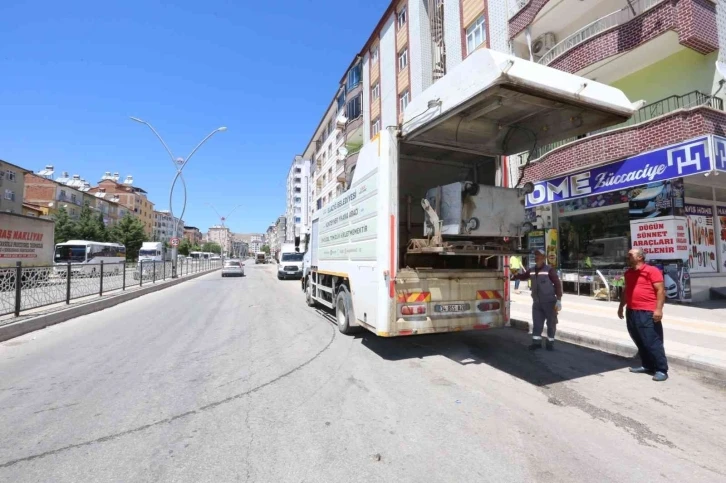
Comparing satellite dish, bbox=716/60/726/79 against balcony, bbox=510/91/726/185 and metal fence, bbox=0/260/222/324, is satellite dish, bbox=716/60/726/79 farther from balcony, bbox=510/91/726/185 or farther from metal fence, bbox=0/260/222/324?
metal fence, bbox=0/260/222/324

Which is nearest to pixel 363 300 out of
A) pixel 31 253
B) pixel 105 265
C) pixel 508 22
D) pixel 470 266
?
pixel 470 266

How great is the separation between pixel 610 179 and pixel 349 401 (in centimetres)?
1134

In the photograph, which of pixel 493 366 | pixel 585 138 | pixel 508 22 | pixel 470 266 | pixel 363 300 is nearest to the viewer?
pixel 493 366

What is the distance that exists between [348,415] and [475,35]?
19.7 meters

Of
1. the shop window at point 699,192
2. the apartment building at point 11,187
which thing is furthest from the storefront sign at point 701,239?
the apartment building at point 11,187

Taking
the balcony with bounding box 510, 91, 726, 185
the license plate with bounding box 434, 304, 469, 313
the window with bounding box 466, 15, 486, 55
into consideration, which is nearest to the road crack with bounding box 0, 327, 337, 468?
the license plate with bounding box 434, 304, 469, 313

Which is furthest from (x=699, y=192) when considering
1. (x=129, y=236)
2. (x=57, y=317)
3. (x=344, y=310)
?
(x=129, y=236)

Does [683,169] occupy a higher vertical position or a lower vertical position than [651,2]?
lower

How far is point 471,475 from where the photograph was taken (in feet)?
8.90

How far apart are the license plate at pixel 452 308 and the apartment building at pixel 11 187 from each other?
5273 cm

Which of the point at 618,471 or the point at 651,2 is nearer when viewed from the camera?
the point at 618,471

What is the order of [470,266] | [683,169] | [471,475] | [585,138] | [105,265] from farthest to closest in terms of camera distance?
1. [105,265]
2. [585,138]
3. [683,169]
4. [470,266]
5. [471,475]

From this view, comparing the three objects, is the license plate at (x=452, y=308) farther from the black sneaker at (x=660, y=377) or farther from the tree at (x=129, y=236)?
the tree at (x=129, y=236)

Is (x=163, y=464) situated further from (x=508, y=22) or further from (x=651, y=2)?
(x=508, y=22)
